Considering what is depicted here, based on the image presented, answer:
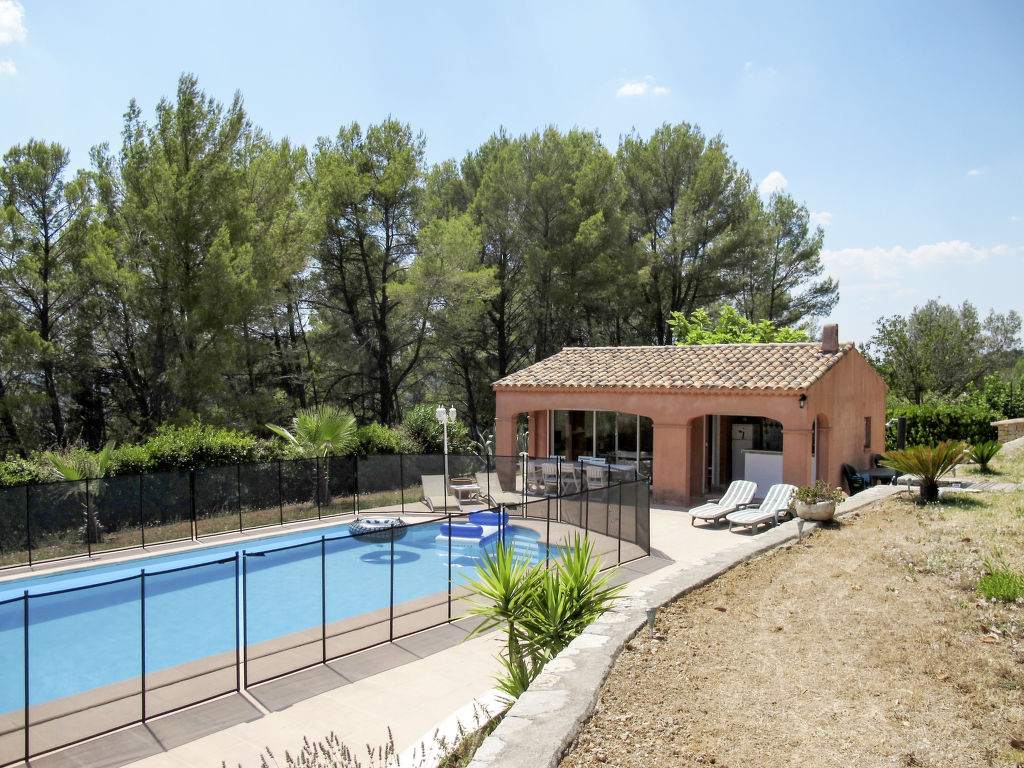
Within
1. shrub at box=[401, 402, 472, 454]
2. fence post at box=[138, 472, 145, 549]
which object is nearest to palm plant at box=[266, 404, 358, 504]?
shrub at box=[401, 402, 472, 454]

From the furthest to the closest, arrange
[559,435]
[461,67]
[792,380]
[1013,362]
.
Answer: [1013,362] < [559,435] < [461,67] < [792,380]

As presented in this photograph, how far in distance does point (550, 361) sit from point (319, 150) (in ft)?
48.9

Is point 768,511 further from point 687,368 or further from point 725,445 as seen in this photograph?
point 687,368

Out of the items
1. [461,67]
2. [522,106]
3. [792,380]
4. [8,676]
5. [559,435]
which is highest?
[522,106]

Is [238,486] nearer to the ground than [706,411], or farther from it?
nearer to the ground

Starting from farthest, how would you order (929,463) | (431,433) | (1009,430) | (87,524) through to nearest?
(1009,430) < (431,433) < (929,463) < (87,524)

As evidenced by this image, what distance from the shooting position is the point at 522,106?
97.1 ft

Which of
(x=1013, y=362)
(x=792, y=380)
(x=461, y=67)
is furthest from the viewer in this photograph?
(x=1013, y=362)

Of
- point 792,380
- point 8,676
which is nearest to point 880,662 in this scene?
point 8,676

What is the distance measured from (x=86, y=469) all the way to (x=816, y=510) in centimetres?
1503

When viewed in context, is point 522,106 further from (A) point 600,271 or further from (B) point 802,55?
(B) point 802,55

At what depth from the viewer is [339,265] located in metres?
29.7

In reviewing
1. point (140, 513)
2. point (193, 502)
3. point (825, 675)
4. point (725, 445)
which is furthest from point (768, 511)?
point (140, 513)

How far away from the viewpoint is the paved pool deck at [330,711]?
6223 mm
